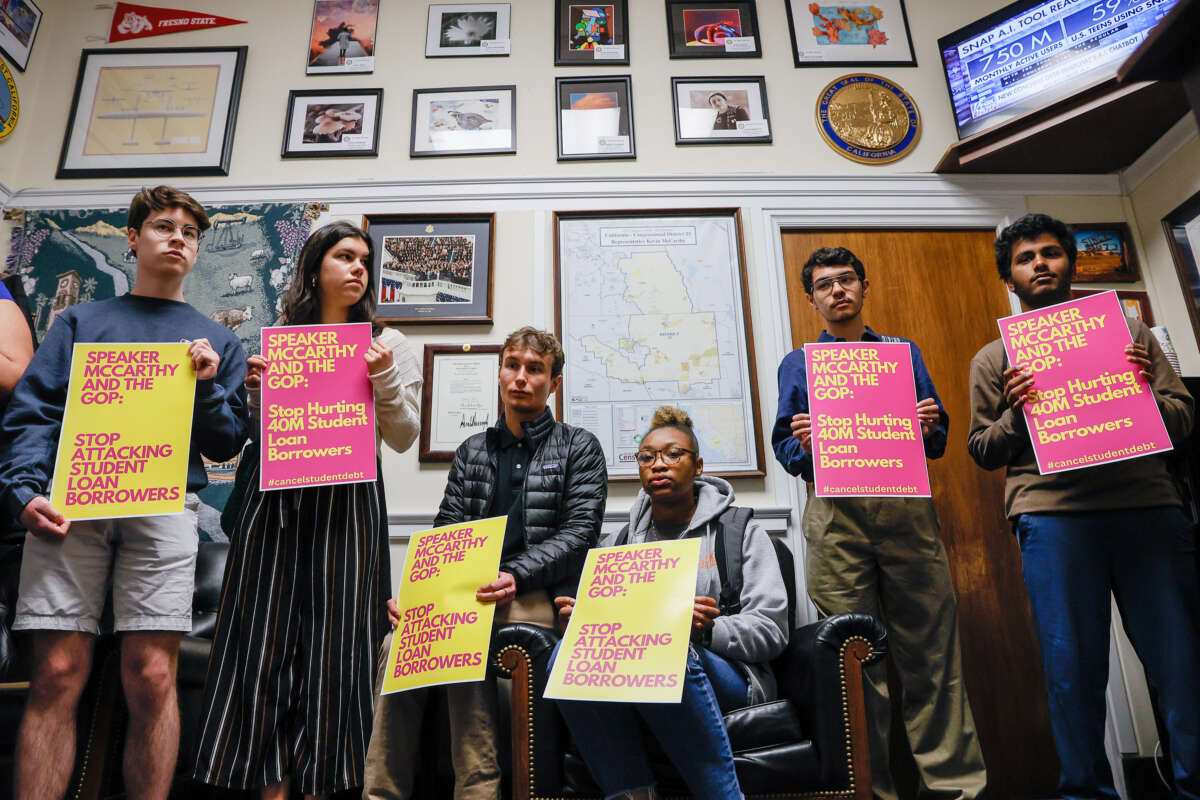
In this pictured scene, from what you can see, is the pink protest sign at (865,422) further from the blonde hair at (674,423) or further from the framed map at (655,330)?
the framed map at (655,330)

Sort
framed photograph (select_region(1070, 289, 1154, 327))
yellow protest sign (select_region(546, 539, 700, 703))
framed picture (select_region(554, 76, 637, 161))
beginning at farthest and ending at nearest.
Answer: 1. framed picture (select_region(554, 76, 637, 161))
2. framed photograph (select_region(1070, 289, 1154, 327))
3. yellow protest sign (select_region(546, 539, 700, 703))

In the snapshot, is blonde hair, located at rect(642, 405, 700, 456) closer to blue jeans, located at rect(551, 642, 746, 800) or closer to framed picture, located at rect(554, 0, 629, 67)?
blue jeans, located at rect(551, 642, 746, 800)

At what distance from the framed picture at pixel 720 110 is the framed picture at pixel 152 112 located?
204 centimetres

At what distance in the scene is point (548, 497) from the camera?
200 cm

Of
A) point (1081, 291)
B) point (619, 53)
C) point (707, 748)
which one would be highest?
point (619, 53)

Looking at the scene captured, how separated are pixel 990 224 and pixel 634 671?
264 cm

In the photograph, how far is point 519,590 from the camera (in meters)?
1.83

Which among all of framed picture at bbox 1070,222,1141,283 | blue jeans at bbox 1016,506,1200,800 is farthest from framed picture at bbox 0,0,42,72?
framed picture at bbox 1070,222,1141,283

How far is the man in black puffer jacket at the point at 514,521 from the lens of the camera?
1.75 meters

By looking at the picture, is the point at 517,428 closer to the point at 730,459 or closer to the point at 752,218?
the point at 730,459

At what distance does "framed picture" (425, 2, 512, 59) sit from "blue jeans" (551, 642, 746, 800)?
9.69 ft

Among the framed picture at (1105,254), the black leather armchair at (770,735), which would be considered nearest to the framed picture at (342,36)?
the black leather armchair at (770,735)

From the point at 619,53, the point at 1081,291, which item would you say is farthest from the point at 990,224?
the point at 619,53

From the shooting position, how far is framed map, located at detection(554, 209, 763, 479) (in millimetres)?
2857
